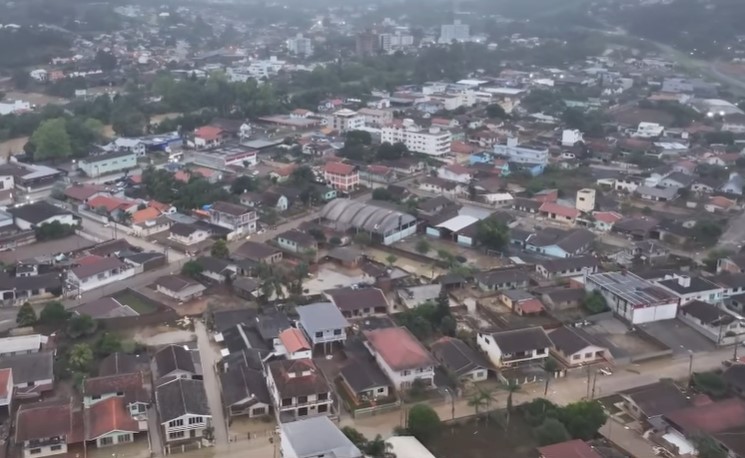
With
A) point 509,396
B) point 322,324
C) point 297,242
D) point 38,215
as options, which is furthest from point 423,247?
point 38,215

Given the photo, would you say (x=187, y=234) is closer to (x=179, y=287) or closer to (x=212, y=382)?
(x=179, y=287)

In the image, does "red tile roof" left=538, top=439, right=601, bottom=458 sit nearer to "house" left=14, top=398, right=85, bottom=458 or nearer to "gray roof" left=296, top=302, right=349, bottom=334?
"gray roof" left=296, top=302, right=349, bottom=334

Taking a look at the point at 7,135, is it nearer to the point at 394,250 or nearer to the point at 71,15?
the point at 394,250

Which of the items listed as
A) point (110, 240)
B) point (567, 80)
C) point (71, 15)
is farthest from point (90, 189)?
point (71, 15)

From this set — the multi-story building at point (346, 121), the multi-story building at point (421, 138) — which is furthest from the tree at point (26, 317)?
the multi-story building at point (346, 121)

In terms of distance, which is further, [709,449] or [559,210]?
[559,210]

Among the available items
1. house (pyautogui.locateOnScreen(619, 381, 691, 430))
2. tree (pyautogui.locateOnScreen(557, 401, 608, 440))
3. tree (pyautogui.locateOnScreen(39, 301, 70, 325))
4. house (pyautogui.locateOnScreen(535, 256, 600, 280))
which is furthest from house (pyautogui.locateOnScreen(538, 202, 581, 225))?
tree (pyautogui.locateOnScreen(39, 301, 70, 325))

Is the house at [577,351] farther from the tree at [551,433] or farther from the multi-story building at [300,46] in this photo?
the multi-story building at [300,46]
